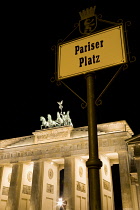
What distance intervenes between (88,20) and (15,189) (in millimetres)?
35274

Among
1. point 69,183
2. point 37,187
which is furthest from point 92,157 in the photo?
point 37,187

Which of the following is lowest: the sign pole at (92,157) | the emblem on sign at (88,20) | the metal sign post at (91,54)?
the sign pole at (92,157)

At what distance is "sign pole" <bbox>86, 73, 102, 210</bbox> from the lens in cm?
357

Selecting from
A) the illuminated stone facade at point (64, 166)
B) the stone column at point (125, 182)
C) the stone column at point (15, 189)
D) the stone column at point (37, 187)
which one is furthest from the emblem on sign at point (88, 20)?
the stone column at point (15, 189)

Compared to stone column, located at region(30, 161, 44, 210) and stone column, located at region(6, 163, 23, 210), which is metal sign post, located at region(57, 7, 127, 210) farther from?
stone column, located at region(6, 163, 23, 210)

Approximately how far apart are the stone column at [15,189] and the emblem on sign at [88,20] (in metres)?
35.0

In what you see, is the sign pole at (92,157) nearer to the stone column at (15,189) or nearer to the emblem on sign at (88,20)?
the emblem on sign at (88,20)

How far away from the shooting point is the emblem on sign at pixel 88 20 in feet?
15.5

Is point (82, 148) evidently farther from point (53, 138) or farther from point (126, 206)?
point (126, 206)

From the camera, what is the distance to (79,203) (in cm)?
3306

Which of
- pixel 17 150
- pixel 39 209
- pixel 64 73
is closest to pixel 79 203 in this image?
pixel 39 209

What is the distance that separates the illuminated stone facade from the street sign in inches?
1057

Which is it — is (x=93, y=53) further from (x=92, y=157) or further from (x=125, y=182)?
(x=125, y=182)

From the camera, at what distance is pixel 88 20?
487 centimetres
